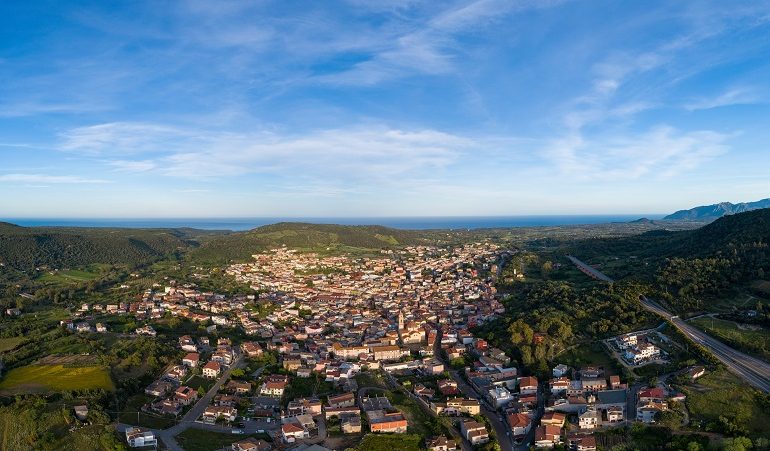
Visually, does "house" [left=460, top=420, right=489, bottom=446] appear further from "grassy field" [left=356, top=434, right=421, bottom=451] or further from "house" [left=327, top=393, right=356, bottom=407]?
"house" [left=327, top=393, right=356, bottom=407]

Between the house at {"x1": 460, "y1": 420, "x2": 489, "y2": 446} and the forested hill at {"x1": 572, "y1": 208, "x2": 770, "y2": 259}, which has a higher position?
the forested hill at {"x1": 572, "y1": 208, "x2": 770, "y2": 259}

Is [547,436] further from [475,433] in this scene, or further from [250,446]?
[250,446]

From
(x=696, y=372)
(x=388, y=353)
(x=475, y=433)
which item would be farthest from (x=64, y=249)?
(x=696, y=372)

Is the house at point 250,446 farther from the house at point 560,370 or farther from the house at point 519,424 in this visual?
the house at point 560,370

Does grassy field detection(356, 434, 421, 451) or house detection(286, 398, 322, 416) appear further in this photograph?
house detection(286, 398, 322, 416)

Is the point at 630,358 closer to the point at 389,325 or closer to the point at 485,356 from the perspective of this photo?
the point at 485,356

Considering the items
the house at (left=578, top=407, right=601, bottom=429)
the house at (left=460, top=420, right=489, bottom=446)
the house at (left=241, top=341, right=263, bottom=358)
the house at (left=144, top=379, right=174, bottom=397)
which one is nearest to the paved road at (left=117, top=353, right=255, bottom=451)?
the house at (left=144, top=379, right=174, bottom=397)

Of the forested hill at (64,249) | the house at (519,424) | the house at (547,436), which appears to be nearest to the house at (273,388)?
the house at (519,424)
